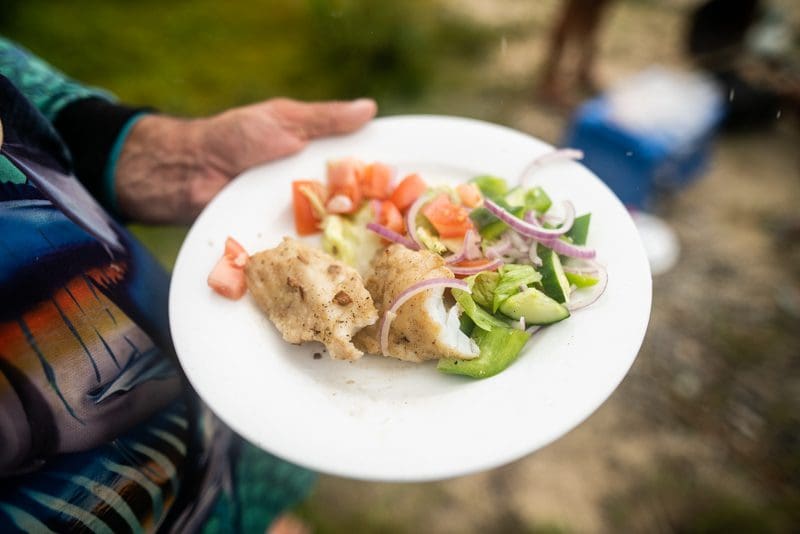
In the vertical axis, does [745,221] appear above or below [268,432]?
below

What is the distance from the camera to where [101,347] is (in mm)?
1634

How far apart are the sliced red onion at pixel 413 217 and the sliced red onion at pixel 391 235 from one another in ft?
0.07

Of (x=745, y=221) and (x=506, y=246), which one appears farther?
(x=745, y=221)

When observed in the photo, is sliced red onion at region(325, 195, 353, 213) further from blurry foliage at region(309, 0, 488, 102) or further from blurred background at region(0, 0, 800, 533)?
blurry foliage at region(309, 0, 488, 102)

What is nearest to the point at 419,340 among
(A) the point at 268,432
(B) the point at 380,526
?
(A) the point at 268,432

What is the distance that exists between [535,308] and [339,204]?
0.89 meters

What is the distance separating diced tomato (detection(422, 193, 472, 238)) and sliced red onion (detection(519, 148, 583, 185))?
0.31 m

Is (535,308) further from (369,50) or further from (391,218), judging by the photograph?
(369,50)

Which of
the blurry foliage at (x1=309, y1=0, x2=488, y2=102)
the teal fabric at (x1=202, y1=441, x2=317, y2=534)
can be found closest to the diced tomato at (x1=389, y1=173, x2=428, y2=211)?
the teal fabric at (x1=202, y1=441, x2=317, y2=534)

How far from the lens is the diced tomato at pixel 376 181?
7.76 ft

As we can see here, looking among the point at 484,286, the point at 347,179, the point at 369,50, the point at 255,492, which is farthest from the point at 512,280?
the point at 369,50

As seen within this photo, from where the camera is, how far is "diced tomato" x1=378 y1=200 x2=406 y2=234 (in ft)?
7.54

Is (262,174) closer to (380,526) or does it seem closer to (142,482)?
(142,482)

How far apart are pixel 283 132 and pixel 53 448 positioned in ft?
4.80
